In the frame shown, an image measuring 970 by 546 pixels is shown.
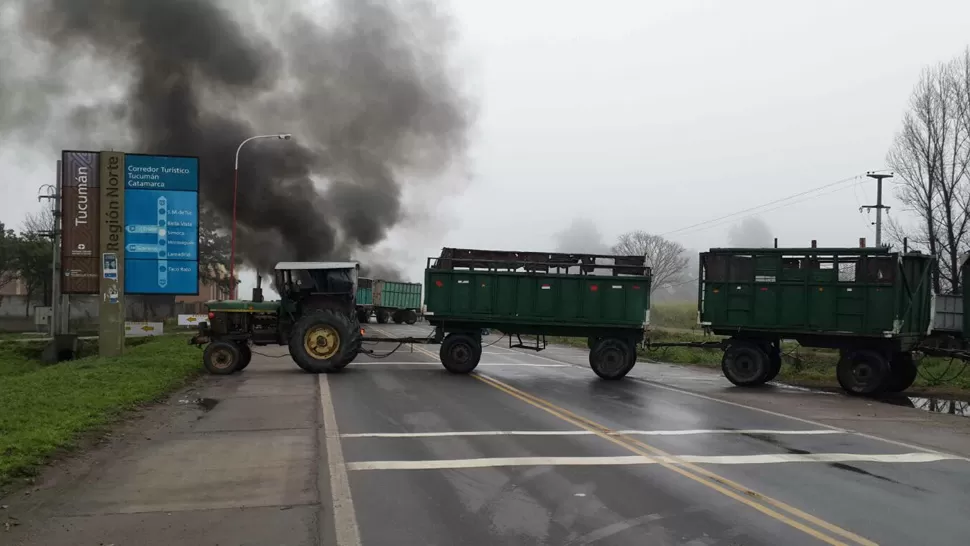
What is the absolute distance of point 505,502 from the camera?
228 inches

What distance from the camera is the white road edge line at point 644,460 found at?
7062 mm

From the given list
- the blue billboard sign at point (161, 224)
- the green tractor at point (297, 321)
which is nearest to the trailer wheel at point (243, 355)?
the green tractor at point (297, 321)

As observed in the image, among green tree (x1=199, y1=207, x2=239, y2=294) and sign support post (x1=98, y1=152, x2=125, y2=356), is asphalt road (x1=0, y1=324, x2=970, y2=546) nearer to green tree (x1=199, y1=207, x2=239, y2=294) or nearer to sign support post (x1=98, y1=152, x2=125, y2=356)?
sign support post (x1=98, y1=152, x2=125, y2=356)

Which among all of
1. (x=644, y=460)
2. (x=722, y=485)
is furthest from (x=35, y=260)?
(x=722, y=485)

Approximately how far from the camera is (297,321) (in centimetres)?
1633

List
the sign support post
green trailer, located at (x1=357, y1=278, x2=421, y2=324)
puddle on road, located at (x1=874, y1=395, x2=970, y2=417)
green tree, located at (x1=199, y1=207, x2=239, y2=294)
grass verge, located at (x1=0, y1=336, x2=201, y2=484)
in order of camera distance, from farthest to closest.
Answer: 1. green trailer, located at (x1=357, y1=278, x2=421, y2=324)
2. green tree, located at (x1=199, y1=207, x2=239, y2=294)
3. the sign support post
4. puddle on road, located at (x1=874, y1=395, x2=970, y2=417)
5. grass verge, located at (x1=0, y1=336, x2=201, y2=484)

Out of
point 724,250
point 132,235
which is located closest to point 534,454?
point 724,250

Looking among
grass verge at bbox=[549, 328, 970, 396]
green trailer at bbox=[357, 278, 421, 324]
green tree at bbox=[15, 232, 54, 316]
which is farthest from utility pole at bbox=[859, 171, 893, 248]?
green tree at bbox=[15, 232, 54, 316]

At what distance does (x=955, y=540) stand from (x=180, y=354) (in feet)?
58.2

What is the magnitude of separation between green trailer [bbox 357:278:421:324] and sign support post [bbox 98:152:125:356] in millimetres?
29288

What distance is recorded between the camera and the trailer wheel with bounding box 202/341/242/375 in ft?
52.4

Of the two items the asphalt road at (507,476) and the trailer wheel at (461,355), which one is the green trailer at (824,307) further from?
the trailer wheel at (461,355)

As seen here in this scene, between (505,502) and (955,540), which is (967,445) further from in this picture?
(505,502)

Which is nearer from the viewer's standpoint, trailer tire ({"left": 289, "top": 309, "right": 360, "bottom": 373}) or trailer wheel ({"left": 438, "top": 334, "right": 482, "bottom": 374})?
trailer tire ({"left": 289, "top": 309, "right": 360, "bottom": 373})
